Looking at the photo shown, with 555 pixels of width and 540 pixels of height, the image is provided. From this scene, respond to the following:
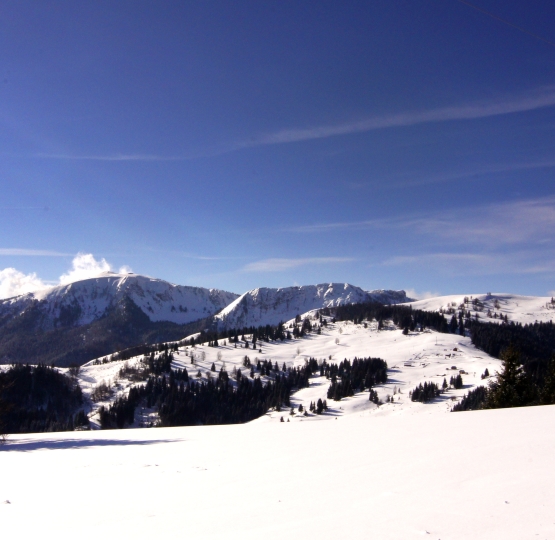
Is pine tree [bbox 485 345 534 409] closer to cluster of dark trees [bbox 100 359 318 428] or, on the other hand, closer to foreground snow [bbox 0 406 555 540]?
foreground snow [bbox 0 406 555 540]

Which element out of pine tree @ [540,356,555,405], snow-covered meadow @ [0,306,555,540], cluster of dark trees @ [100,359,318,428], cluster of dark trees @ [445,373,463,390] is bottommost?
cluster of dark trees @ [100,359,318,428]

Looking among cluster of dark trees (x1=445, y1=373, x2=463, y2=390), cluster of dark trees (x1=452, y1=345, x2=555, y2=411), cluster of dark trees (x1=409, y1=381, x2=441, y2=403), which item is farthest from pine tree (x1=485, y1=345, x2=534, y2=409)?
cluster of dark trees (x1=445, y1=373, x2=463, y2=390)

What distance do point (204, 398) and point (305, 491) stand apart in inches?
6303

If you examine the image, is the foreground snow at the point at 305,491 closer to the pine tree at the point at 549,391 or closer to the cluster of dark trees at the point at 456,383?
the pine tree at the point at 549,391

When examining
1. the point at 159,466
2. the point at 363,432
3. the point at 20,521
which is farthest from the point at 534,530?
the point at 363,432

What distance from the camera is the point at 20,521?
6.75 metres

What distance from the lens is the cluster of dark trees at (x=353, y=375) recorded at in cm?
14725

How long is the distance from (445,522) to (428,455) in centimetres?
473

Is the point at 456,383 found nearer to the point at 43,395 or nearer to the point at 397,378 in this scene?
the point at 397,378

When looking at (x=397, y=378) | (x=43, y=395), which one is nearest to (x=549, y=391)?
(x=397, y=378)

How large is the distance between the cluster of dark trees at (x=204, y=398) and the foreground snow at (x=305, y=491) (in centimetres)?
13806

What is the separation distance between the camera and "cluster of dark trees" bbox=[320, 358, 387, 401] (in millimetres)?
147250

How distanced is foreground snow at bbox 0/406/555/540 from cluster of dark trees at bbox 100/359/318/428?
138 metres

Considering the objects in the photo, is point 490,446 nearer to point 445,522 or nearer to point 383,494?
point 383,494
